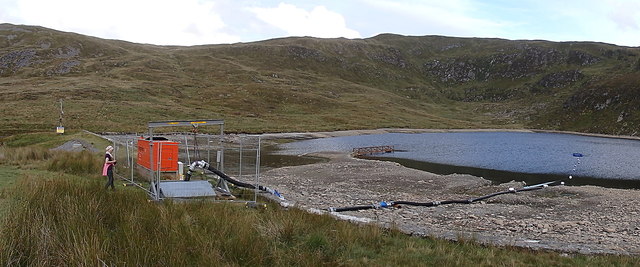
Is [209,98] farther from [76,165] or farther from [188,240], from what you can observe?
[188,240]

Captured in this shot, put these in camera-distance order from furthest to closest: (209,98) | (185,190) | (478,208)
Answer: (209,98) < (478,208) < (185,190)

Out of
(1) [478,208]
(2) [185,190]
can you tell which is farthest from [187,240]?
(1) [478,208]

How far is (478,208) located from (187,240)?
1794 cm

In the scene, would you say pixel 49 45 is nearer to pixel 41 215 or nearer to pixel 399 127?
pixel 399 127

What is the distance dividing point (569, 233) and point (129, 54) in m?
182

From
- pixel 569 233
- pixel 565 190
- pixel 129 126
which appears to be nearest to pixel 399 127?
pixel 129 126

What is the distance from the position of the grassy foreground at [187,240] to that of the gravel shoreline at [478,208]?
197 cm

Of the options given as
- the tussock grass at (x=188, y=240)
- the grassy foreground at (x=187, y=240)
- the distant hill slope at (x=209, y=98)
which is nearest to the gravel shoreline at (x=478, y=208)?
the tussock grass at (x=188, y=240)

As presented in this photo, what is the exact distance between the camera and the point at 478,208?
74.8ft

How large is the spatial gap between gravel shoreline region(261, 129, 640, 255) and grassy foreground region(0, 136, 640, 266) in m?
1.97

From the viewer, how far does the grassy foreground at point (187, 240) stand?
707cm

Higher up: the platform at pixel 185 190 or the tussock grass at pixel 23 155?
the platform at pixel 185 190

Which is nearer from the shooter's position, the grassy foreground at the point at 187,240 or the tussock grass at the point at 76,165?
the grassy foreground at the point at 187,240

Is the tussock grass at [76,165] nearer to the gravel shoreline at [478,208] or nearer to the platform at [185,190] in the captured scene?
the platform at [185,190]
